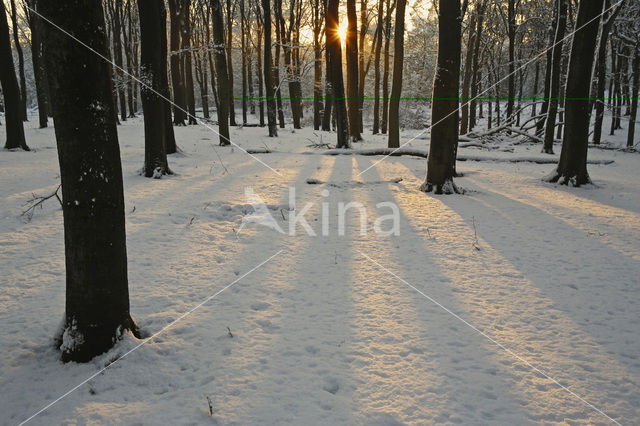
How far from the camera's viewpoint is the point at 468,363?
2756mm

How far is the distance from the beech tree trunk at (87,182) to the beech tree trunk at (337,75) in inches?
457

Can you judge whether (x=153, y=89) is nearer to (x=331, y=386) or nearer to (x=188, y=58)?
(x=331, y=386)

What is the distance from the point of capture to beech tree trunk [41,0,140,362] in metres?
2.26

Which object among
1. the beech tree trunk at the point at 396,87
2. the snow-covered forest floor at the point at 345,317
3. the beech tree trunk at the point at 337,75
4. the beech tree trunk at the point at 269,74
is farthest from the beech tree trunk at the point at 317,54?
the snow-covered forest floor at the point at 345,317

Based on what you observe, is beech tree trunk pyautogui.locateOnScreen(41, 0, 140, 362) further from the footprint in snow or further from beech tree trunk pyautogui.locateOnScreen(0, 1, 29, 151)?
beech tree trunk pyautogui.locateOnScreen(0, 1, 29, 151)

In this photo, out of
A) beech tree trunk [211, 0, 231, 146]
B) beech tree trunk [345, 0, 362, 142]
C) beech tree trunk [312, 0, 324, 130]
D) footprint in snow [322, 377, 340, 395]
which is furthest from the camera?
beech tree trunk [312, 0, 324, 130]

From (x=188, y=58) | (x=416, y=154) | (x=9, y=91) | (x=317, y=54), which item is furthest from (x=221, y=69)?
(x=188, y=58)

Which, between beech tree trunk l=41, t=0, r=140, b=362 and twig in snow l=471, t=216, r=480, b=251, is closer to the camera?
beech tree trunk l=41, t=0, r=140, b=362

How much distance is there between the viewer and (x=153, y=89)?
27.3ft

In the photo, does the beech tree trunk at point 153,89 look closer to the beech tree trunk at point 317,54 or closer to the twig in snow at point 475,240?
the twig in snow at point 475,240

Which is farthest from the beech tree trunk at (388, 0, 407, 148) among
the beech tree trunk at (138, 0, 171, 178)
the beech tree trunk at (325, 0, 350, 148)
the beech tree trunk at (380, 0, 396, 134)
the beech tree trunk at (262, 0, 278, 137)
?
the beech tree trunk at (138, 0, 171, 178)

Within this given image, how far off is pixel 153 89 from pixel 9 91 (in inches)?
238

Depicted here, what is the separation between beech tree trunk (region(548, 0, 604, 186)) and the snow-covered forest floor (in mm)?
1861

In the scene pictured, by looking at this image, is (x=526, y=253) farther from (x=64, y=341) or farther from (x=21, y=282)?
(x=21, y=282)
